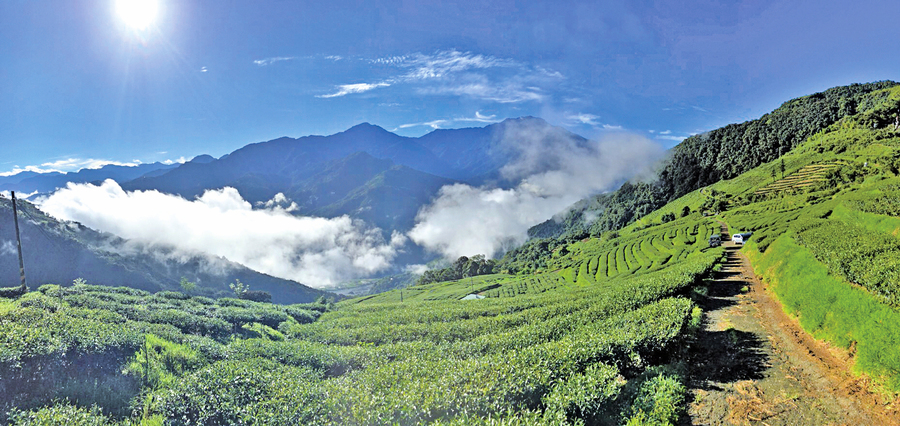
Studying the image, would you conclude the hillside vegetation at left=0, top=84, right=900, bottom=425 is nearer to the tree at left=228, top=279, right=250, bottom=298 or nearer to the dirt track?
the dirt track

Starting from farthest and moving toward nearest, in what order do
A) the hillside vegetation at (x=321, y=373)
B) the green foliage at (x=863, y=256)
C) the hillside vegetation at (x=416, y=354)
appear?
the green foliage at (x=863, y=256)
the hillside vegetation at (x=416, y=354)
the hillside vegetation at (x=321, y=373)

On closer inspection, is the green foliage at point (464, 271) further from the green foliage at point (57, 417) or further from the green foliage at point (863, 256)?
the green foliage at point (57, 417)

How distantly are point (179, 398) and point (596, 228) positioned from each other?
7619 inches

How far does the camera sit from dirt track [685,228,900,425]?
1318cm

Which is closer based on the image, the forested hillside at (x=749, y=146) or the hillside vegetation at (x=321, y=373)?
the hillside vegetation at (x=321, y=373)

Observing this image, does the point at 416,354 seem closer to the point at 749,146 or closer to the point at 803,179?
the point at 803,179

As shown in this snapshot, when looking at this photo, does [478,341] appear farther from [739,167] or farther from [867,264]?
[739,167]

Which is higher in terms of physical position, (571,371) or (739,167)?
(739,167)

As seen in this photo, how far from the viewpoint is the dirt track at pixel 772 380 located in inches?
519

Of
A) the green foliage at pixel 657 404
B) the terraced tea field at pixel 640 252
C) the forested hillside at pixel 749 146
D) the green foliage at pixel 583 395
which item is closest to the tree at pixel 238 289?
the green foliage at pixel 583 395

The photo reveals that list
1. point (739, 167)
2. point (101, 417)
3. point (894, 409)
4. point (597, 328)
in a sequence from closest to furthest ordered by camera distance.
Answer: point (101, 417) → point (894, 409) → point (597, 328) → point (739, 167)

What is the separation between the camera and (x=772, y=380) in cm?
1590

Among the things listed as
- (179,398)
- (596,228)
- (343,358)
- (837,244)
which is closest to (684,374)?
(343,358)

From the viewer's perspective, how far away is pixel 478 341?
1952 centimetres
